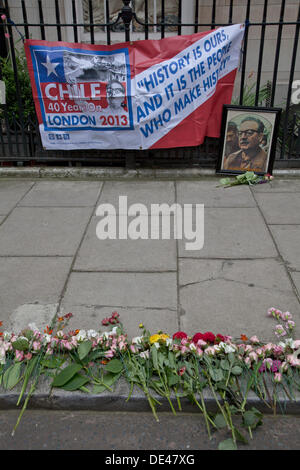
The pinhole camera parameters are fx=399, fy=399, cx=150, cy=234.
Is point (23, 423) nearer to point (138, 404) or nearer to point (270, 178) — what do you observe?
point (138, 404)

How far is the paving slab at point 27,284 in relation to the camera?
2957mm

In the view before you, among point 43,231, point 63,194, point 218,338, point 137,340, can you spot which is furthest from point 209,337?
point 63,194

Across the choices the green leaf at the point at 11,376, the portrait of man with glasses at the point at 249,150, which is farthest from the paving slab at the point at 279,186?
the green leaf at the point at 11,376

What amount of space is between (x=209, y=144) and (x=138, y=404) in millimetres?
4205

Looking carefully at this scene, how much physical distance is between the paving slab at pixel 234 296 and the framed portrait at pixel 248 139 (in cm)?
238

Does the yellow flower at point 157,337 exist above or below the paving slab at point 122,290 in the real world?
above

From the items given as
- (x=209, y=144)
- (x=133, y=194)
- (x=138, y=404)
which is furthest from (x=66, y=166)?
(x=138, y=404)

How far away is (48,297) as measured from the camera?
313 centimetres

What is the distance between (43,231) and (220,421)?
2.78 m

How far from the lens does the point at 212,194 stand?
516 cm

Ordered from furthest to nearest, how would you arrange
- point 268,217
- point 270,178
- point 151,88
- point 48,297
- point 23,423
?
1. point 270,178
2. point 151,88
3. point 268,217
4. point 48,297
5. point 23,423

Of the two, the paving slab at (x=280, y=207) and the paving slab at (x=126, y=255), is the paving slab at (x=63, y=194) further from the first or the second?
the paving slab at (x=280, y=207)

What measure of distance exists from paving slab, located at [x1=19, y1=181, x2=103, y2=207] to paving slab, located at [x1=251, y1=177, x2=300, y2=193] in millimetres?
2154

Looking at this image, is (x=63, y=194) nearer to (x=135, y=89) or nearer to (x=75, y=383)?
(x=135, y=89)
